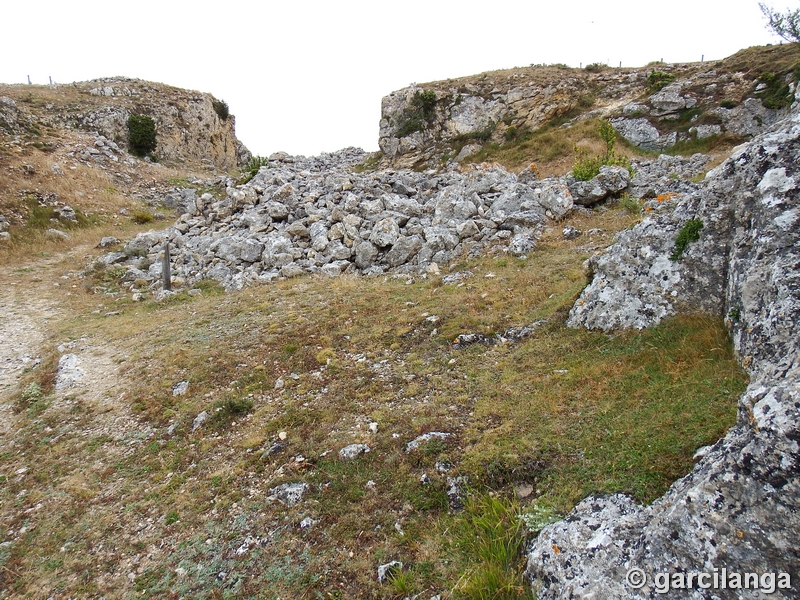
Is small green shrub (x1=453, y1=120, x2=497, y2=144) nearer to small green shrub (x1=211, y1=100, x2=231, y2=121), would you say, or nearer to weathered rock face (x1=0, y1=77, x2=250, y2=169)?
weathered rock face (x1=0, y1=77, x2=250, y2=169)

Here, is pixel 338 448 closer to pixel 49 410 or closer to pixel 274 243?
pixel 49 410

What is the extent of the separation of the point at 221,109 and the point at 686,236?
54998mm

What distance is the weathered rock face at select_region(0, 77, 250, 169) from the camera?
3719 centimetres

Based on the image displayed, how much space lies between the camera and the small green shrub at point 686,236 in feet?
22.4

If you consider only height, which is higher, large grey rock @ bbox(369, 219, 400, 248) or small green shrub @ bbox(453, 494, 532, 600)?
large grey rock @ bbox(369, 219, 400, 248)

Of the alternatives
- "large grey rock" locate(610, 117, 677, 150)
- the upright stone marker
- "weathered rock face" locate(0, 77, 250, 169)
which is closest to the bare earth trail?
the upright stone marker

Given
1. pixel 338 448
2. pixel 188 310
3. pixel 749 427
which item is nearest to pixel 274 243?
pixel 188 310

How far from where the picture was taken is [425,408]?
7.01 meters

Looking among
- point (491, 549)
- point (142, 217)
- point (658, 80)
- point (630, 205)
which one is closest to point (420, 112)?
point (658, 80)

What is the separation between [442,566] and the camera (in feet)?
14.1

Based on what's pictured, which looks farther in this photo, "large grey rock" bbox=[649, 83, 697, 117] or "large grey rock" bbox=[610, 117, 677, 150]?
"large grey rock" bbox=[649, 83, 697, 117]

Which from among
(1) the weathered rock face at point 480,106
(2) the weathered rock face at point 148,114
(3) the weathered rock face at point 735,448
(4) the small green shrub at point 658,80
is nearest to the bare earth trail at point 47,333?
(3) the weathered rock face at point 735,448

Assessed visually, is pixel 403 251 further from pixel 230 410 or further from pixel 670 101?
pixel 670 101

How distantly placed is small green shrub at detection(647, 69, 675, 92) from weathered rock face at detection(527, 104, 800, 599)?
96.8 feet
